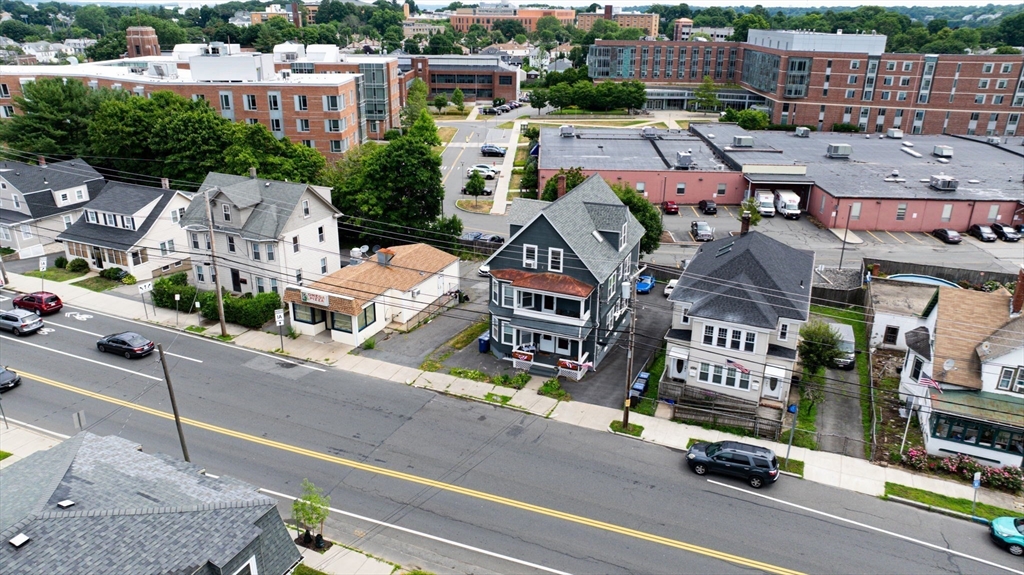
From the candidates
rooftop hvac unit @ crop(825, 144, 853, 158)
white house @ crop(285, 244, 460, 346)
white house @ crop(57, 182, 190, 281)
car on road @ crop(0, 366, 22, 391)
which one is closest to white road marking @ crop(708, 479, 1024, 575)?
white house @ crop(285, 244, 460, 346)

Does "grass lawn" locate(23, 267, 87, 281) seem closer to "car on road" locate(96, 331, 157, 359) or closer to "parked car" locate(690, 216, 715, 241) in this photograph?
"car on road" locate(96, 331, 157, 359)

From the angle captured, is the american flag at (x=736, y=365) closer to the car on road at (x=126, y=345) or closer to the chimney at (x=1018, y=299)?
the chimney at (x=1018, y=299)

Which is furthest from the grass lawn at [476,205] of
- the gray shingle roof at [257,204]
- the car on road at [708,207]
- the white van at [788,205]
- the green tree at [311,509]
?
the green tree at [311,509]

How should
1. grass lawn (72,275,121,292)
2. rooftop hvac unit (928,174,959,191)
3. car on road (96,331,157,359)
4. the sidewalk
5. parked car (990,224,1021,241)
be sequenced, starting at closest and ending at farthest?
the sidewalk
car on road (96,331,157,359)
grass lawn (72,275,121,292)
parked car (990,224,1021,241)
rooftop hvac unit (928,174,959,191)

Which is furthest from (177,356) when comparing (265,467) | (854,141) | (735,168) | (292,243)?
(854,141)

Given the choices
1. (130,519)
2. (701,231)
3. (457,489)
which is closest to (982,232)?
(701,231)

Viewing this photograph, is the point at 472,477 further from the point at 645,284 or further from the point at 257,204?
the point at 257,204
